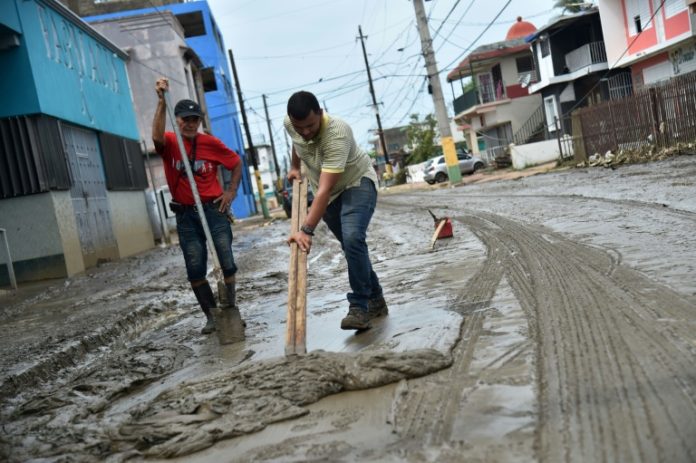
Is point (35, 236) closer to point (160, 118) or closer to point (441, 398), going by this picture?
point (160, 118)

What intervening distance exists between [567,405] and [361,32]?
2150 inches

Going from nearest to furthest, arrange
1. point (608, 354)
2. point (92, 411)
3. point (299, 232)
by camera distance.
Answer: point (608, 354) → point (92, 411) → point (299, 232)

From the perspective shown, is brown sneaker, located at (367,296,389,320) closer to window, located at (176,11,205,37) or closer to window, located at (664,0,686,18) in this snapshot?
window, located at (664,0,686,18)

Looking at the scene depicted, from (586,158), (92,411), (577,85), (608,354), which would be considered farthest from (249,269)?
(577,85)

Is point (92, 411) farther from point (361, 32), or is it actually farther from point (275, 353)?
point (361, 32)

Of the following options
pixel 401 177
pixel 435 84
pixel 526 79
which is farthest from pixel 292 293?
pixel 401 177

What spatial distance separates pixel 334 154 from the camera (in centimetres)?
458

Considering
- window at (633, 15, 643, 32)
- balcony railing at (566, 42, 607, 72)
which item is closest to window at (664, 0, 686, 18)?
window at (633, 15, 643, 32)

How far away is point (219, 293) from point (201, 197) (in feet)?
2.47

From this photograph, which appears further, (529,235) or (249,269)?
(249,269)

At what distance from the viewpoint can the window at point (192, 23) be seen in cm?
4897

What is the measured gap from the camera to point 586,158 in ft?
77.8

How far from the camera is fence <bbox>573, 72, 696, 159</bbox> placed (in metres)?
19.2

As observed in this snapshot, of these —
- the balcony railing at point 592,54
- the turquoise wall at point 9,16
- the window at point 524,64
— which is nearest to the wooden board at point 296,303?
the turquoise wall at point 9,16
